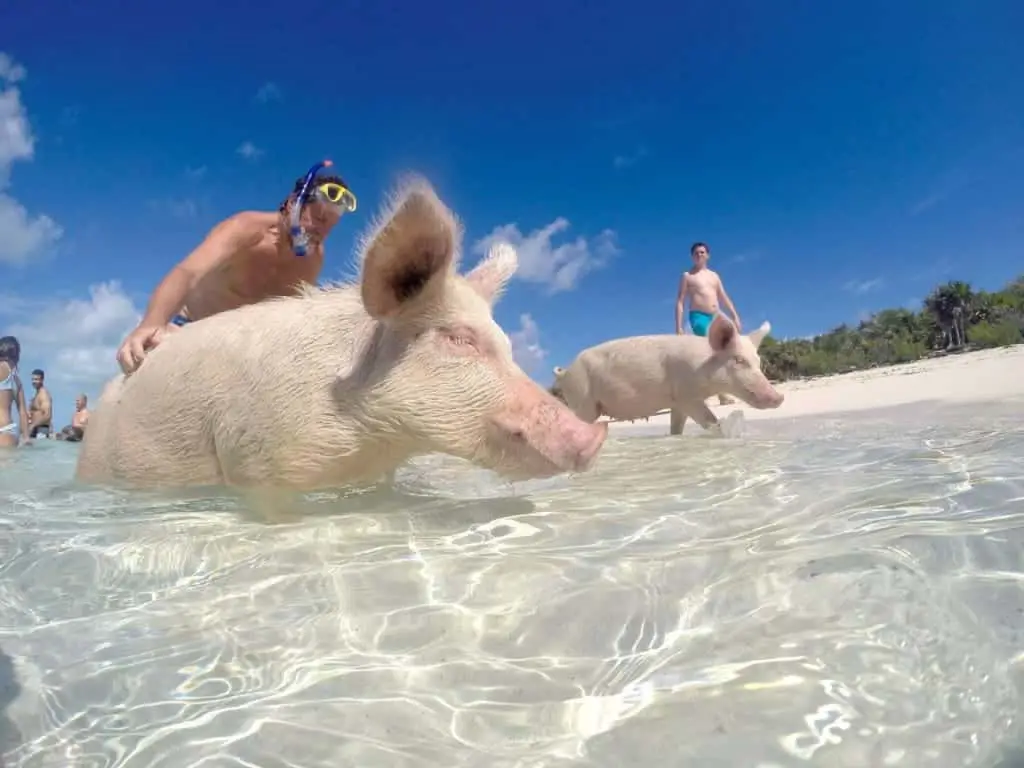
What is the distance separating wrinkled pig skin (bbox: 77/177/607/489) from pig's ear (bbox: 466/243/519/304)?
0.02 m

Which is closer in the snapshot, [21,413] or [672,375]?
[672,375]

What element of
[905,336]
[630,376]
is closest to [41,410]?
[630,376]

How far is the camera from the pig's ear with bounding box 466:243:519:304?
3.58 m

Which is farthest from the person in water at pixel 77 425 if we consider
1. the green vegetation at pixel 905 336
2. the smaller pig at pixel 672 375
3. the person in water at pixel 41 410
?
the green vegetation at pixel 905 336

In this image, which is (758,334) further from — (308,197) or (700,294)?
(308,197)

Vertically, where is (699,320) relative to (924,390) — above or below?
above

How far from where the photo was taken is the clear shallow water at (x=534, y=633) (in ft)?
4.29

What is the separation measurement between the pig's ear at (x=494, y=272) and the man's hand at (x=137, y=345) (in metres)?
1.82

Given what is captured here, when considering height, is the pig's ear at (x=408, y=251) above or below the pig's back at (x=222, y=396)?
above

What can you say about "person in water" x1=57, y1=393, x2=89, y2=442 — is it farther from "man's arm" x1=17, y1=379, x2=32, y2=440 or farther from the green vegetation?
the green vegetation

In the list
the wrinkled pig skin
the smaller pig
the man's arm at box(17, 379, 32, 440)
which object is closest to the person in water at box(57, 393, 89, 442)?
the man's arm at box(17, 379, 32, 440)

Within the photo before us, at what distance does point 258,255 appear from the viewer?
512 cm

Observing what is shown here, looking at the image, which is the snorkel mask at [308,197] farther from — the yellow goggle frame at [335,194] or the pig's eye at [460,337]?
the pig's eye at [460,337]

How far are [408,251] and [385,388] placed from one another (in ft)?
1.83
